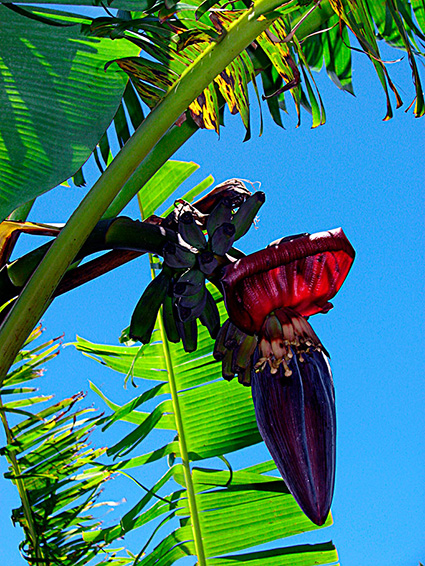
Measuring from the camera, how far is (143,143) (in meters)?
0.55

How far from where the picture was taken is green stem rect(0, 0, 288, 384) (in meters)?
0.52

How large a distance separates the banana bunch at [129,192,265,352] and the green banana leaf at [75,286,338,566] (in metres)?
0.29

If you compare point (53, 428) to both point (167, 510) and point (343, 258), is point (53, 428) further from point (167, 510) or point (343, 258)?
point (343, 258)

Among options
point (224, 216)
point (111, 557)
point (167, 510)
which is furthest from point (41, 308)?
point (111, 557)

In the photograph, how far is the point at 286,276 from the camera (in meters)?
0.56

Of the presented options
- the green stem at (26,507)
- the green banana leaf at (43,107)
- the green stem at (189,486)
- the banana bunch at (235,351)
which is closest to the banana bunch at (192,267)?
the banana bunch at (235,351)

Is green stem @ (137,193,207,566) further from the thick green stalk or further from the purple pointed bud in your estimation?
the purple pointed bud

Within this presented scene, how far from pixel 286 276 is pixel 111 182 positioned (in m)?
0.22

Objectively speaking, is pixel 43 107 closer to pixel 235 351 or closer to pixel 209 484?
pixel 235 351

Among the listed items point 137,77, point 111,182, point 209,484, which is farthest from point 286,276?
point 209,484

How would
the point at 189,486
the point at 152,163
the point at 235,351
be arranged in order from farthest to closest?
1. the point at 189,486
2. the point at 152,163
3. the point at 235,351

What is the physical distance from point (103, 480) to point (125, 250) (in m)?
0.69

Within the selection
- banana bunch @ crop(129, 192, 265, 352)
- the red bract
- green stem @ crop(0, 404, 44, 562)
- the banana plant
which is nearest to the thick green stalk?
the banana plant

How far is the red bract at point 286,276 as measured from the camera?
1.78 feet
